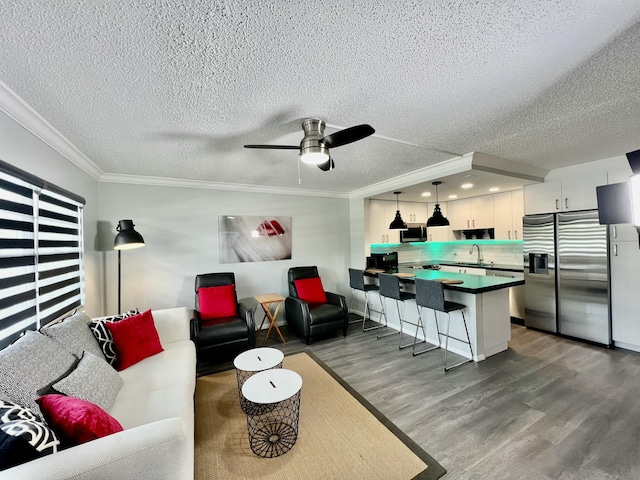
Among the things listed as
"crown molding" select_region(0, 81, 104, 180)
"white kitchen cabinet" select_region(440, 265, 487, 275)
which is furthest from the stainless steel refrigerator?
"crown molding" select_region(0, 81, 104, 180)

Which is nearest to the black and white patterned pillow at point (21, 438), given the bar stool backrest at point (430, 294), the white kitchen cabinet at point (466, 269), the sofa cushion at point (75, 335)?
the sofa cushion at point (75, 335)

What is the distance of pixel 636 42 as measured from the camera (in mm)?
1375

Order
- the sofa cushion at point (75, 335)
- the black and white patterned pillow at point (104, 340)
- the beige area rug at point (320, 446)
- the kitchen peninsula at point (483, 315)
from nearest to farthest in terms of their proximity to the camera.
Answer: the beige area rug at point (320, 446) → the sofa cushion at point (75, 335) → the black and white patterned pillow at point (104, 340) → the kitchen peninsula at point (483, 315)

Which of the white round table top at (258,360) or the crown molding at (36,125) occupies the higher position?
the crown molding at (36,125)

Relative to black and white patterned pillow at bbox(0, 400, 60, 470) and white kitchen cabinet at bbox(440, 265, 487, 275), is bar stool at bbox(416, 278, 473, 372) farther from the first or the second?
black and white patterned pillow at bbox(0, 400, 60, 470)

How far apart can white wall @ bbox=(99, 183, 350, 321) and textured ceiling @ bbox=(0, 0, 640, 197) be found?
1178 mm

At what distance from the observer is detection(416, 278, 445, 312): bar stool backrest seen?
300cm

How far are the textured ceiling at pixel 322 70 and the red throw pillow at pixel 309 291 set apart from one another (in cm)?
241

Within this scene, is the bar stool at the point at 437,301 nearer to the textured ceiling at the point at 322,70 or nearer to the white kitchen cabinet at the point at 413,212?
the textured ceiling at the point at 322,70

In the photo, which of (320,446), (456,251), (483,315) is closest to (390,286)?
(483,315)

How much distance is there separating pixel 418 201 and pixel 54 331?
5.80 metres

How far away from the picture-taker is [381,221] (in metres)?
5.33

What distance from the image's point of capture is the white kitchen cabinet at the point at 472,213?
200 inches

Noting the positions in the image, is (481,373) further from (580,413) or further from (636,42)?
(636,42)
